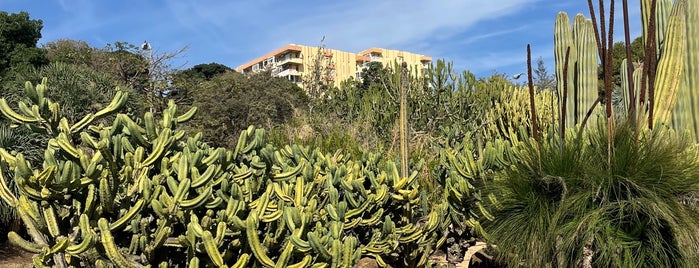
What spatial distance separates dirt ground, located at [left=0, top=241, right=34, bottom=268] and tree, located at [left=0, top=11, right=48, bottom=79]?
777cm

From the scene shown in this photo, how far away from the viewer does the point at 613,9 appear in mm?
3281

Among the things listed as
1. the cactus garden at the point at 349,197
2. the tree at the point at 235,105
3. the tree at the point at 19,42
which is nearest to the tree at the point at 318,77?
the tree at the point at 235,105

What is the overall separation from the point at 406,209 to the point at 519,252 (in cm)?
86

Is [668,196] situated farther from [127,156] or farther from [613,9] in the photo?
[127,156]

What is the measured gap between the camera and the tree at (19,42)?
15.5m

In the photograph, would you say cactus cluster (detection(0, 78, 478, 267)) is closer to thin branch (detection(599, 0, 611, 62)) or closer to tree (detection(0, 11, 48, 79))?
thin branch (detection(599, 0, 611, 62))

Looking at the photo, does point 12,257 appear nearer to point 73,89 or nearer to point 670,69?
point 73,89

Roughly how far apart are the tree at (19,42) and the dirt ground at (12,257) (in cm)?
777

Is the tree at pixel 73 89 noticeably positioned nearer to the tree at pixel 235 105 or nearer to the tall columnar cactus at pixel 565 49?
the tree at pixel 235 105

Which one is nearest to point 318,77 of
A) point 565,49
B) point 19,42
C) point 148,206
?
point 19,42

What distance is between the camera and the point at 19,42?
671 inches

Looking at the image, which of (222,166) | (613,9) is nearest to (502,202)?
(613,9)

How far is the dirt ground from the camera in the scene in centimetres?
714

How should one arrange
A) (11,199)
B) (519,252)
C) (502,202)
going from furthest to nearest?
(502,202)
(519,252)
(11,199)
